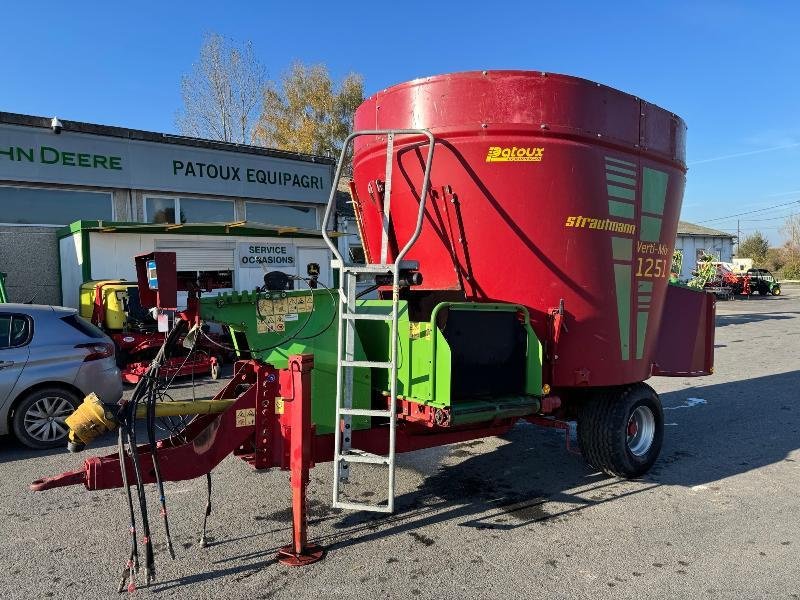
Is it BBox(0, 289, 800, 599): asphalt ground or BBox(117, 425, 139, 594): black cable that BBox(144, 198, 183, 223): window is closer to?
BBox(0, 289, 800, 599): asphalt ground

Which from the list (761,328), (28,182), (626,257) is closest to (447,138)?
(626,257)

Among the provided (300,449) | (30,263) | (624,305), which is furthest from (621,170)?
(30,263)

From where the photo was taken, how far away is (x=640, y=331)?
17.7ft

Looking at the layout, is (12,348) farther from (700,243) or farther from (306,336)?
(700,243)

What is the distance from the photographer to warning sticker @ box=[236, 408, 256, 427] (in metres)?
3.98

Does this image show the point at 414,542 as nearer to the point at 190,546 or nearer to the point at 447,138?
the point at 190,546

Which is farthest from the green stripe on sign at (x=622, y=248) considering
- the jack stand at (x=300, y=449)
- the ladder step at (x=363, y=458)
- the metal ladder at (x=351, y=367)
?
the jack stand at (x=300, y=449)

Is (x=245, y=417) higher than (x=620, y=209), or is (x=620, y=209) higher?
(x=620, y=209)

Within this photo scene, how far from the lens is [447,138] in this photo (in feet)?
15.7

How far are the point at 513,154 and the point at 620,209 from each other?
1.10 meters

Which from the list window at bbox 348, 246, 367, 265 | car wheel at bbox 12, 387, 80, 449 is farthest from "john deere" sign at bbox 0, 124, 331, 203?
car wheel at bbox 12, 387, 80, 449

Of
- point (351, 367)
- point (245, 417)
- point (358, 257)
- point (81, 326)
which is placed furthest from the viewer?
point (358, 257)

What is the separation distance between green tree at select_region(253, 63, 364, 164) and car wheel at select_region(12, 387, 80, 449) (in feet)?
100

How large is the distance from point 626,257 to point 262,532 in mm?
3668
